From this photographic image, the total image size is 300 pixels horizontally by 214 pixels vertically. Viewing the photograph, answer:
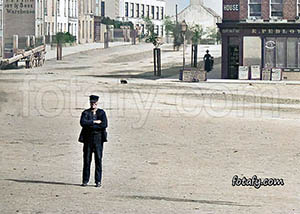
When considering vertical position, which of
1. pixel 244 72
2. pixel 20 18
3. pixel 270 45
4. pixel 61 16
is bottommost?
pixel 244 72

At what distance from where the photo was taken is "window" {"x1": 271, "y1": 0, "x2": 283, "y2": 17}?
53000 millimetres

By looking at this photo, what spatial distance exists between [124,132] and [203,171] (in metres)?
7.68

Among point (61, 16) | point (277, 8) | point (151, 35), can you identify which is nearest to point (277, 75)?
point (277, 8)

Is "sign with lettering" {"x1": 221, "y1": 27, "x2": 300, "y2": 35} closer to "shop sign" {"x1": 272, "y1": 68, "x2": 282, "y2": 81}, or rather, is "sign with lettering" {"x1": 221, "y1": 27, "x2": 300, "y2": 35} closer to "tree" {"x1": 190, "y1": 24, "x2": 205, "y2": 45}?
"shop sign" {"x1": 272, "y1": 68, "x2": 282, "y2": 81}

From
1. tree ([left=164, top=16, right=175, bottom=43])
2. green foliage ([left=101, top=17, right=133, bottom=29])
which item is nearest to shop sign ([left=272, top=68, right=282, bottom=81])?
green foliage ([left=101, top=17, right=133, bottom=29])

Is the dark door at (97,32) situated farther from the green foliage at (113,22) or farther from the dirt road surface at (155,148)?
the dirt road surface at (155,148)

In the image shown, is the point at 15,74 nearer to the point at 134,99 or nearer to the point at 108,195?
the point at 134,99

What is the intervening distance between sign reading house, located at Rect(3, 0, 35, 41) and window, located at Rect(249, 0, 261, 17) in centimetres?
4107

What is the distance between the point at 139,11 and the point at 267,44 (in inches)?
3703

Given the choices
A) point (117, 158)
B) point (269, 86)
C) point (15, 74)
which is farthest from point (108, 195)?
point (15, 74)

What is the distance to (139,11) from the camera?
146 metres

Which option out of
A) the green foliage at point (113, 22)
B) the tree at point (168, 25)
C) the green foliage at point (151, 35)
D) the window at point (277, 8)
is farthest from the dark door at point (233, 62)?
the tree at point (168, 25)

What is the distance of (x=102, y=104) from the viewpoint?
119 ft

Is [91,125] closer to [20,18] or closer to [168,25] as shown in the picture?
[20,18]
